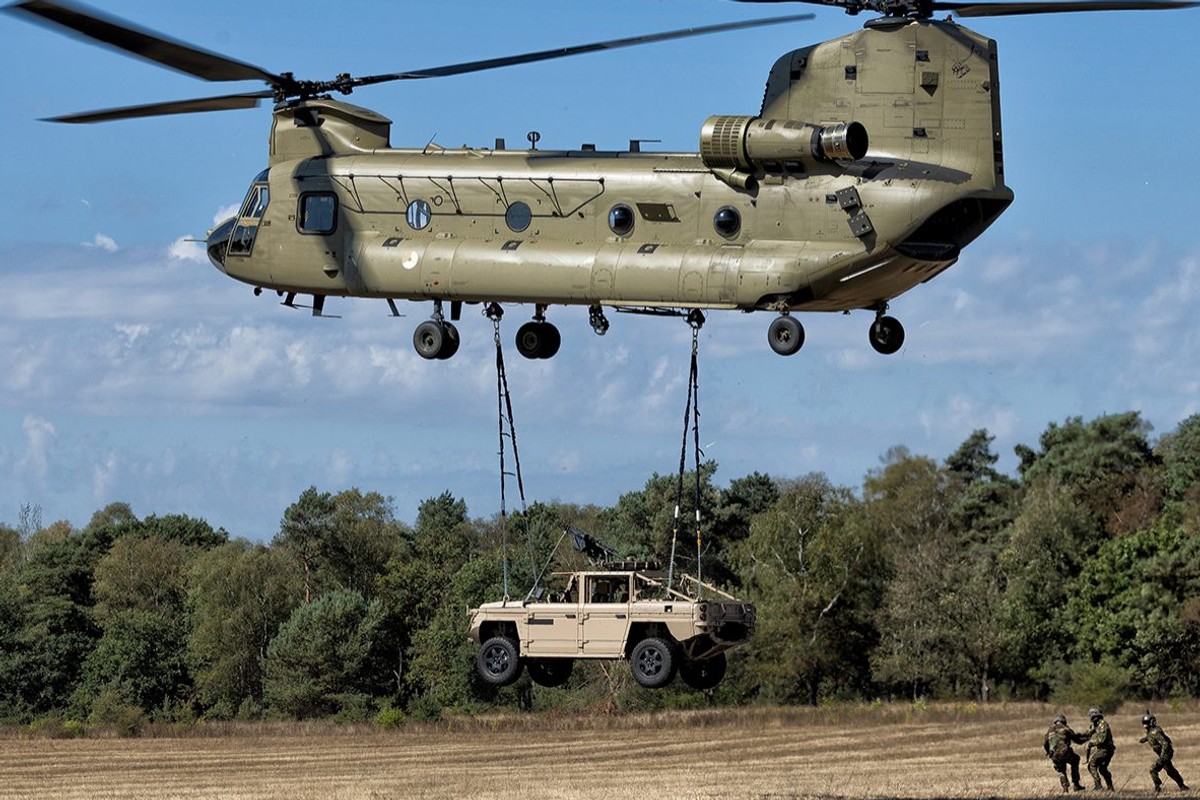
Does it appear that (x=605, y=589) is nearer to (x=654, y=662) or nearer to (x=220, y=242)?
(x=654, y=662)

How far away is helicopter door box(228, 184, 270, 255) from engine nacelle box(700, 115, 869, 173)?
7.80 m

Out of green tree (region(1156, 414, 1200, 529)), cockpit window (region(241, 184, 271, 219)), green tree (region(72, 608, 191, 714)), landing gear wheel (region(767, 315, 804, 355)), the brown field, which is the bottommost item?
the brown field

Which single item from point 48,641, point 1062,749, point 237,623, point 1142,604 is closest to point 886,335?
point 1062,749

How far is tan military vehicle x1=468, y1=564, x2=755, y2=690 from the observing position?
29062 millimetres

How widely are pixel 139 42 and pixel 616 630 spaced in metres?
11.0

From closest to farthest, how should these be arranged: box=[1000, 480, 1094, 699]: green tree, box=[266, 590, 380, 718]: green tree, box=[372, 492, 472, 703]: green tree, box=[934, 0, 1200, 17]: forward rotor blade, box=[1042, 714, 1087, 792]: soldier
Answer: box=[934, 0, 1200, 17]: forward rotor blade < box=[1042, 714, 1087, 792]: soldier < box=[1000, 480, 1094, 699]: green tree < box=[266, 590, 380, 718]: green tree < box=[372, 492, 472, 703]: green tree

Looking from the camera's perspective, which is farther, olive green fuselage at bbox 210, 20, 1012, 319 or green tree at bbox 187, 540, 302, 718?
green tree at bbox 187, 540, 302, 718

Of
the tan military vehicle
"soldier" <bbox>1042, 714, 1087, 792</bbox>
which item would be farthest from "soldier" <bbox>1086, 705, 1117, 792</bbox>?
the tan military vehicle

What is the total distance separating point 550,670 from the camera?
100ft

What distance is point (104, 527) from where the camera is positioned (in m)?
104

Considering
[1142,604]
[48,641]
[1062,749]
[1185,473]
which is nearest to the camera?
[1062,749]

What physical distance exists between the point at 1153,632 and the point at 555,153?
147ft

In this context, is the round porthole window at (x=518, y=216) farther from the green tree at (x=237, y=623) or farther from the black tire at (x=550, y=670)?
the green tree at (x=237, y=623)

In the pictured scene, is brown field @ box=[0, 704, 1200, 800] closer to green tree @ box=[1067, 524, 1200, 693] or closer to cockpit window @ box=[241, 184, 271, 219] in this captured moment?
green tree @ box=[1067, 524, 1200, 693]
